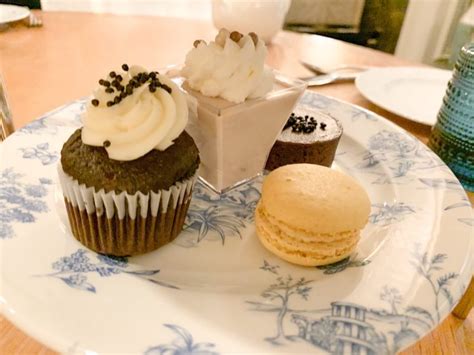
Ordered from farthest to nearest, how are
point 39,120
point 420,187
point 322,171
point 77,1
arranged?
point 77,1, point 39,120, point 420,187, point 322,171

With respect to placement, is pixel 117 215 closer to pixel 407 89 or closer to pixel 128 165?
pixel 128 165

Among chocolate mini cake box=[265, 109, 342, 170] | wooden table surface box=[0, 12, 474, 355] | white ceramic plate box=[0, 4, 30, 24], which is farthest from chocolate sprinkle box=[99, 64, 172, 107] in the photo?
white ceramic plate box=[0, 4, 30, 24]

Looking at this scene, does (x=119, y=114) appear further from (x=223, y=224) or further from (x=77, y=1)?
(x=77, y=1)

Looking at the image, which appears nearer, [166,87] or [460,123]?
[166,87]

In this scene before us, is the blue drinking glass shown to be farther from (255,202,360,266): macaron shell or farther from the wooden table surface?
(255,202,360,266): macaron shell

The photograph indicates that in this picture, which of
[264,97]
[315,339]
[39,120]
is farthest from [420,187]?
[39,120]

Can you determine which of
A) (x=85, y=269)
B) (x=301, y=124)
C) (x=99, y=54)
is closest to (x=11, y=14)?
(x=99, y=54)
